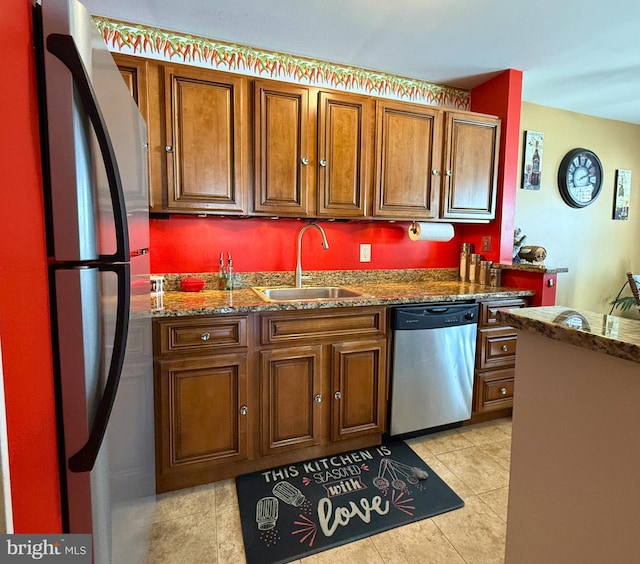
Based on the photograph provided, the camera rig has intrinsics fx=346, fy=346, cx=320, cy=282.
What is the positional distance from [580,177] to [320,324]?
10.4ft

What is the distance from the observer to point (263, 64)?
7.64 feet

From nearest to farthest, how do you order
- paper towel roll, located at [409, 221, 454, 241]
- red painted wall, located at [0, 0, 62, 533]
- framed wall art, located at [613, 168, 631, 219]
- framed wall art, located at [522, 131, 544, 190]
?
red painted wall, located at [0, 0, 62, 533] < paper towel roll, located at [409, 221, 454, 241] < framed wall art, located at [522, 131, 544, 190] < framed wall art, located at [613, 168, 631, 219]

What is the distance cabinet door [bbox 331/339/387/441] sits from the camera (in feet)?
6.64

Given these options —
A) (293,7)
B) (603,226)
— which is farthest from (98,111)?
(603,226)

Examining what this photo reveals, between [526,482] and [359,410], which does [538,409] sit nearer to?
[526,482]

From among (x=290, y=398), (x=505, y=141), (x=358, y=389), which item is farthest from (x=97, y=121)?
(x=505, y=141)

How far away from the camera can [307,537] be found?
4.93 feet

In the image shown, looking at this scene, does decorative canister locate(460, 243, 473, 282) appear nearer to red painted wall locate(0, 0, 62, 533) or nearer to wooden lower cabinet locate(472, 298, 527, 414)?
wooden lower cabinet locate(472, 298, 527, 414)

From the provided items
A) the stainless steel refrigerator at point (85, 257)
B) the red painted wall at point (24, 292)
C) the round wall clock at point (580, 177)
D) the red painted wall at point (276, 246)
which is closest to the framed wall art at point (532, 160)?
A: the round wall clock at point (580, 177)

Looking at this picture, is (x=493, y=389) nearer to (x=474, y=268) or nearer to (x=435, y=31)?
(x=474, y=268)

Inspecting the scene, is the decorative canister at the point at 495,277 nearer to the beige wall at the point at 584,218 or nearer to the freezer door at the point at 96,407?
the beige wall at the point at 584,218

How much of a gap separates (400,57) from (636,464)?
256 cm

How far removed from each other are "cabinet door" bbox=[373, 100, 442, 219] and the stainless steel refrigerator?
173cm

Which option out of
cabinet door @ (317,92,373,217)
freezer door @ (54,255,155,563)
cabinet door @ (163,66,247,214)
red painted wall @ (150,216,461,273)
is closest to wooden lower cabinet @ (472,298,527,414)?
red painted wall @ (150,216,461,273)
